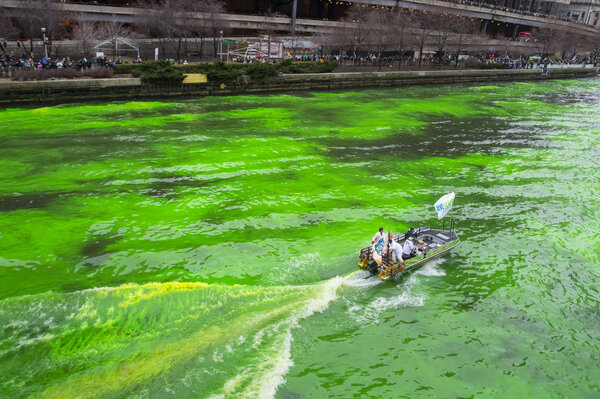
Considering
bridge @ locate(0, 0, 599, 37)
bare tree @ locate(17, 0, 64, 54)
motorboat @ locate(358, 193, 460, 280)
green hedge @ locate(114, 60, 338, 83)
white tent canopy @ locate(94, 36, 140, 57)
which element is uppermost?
bridge @ locate(0, 0, 599, 37)

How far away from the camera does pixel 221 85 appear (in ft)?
152

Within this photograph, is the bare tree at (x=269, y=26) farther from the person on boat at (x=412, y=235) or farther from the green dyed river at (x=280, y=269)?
the person on boat at (x=412, y=235)

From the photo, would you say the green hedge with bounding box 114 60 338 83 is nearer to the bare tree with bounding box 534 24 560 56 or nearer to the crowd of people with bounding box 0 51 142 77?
the crowd of people with bounding box 0 51 142 77

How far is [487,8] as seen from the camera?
91.0 meters

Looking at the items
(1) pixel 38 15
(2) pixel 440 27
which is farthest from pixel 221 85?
(2) pixel 440 27

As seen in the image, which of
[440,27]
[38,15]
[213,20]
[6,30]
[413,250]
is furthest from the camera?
[440,27]

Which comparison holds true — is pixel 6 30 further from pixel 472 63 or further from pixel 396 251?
pixel 472 63

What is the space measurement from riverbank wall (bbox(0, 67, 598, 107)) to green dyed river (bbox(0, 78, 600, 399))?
17.7 ft

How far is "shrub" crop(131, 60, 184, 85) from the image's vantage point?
4188 cm

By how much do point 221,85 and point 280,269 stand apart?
1361 inches

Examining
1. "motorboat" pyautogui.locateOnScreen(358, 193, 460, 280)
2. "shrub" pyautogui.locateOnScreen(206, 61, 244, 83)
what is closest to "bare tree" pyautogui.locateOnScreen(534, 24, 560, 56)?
"shrub" pyautogui.locateOnScreen(206, 61, 244, 83)

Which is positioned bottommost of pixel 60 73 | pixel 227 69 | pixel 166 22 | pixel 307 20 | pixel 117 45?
pixel 60 73

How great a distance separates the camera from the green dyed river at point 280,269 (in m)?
11.6

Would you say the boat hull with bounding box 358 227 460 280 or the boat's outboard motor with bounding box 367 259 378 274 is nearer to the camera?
the boat hull with bounding box 358 227 460 280
